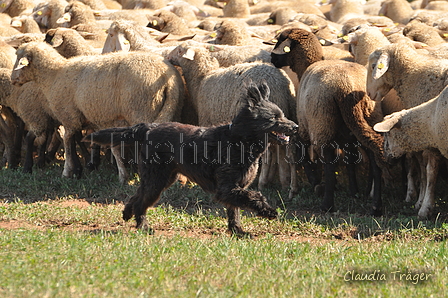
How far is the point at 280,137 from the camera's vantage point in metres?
5.82

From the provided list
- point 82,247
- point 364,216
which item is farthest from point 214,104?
point 82,247

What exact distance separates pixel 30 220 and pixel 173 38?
6.82 metres

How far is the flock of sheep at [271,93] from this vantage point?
752cm

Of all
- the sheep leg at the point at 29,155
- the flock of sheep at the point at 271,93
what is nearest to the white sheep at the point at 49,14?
the flock of sheep at the point at 271,93

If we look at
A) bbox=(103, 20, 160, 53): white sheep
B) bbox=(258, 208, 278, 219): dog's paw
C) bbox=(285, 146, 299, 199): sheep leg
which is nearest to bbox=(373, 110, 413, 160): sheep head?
bbox=(285, 146, 299, 199): sheep leg

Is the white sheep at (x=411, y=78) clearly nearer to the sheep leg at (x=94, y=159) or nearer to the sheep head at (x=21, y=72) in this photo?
the sheep leg at (x=94, y=159)

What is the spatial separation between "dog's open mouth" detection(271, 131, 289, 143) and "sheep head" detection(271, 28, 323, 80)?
3225 millimetres

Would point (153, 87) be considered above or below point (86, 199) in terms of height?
above

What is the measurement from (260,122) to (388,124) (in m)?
1.83

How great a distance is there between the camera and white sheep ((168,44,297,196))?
27.8 feet

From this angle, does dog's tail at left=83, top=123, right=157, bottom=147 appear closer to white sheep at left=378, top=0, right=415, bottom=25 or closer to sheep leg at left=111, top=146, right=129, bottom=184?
sheep leg at left=111, top=146, right=129, bottom=184

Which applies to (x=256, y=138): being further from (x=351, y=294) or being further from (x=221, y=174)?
(x=351, y=294)

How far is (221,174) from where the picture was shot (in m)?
5.92

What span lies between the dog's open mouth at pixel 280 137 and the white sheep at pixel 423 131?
153cm
